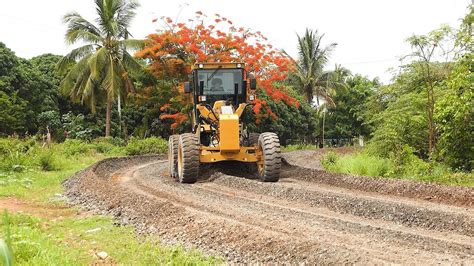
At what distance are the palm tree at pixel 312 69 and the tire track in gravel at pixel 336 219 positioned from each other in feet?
106

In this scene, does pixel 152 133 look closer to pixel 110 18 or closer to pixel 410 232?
pixel 110 18

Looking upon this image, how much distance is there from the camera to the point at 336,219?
766cm

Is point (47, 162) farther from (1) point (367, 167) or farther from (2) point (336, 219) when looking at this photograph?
(2) point (336, 219)

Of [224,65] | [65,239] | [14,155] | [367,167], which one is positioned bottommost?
[65,239]

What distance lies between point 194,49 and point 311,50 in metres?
19.7

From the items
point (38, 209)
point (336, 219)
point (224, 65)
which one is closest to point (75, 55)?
point (224, 65)

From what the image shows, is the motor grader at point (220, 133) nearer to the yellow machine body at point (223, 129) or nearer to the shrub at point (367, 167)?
the yellow machine body at point (223, 129)

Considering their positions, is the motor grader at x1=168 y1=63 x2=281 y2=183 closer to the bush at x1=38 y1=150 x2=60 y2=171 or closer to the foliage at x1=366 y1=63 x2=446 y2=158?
the foliage at x1=366 y1=63 x2=446 y2=158

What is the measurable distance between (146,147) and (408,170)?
15.8m

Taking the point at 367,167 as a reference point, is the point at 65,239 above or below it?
below

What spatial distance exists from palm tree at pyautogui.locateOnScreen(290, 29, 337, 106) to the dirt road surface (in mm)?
30492

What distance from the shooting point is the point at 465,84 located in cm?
1314

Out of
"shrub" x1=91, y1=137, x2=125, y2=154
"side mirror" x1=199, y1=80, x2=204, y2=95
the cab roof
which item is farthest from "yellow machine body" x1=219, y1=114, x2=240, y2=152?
"shrub" x1=91, y1=137, x2=125, y2=154

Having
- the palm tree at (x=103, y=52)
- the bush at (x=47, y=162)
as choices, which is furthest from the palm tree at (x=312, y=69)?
the bush at (x=47, y=162)
